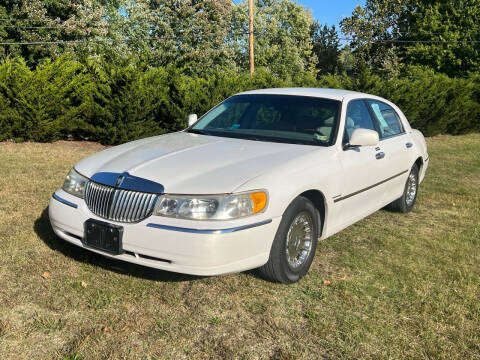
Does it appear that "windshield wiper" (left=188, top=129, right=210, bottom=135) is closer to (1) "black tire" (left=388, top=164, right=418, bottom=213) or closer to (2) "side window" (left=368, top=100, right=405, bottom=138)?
(2) "side window" (left=368, top=100, right=405, bottom=138)

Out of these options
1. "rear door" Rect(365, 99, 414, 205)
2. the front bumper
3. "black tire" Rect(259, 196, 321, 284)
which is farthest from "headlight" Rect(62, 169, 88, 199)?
"rear door" Rect(365, 99, 414, 205)

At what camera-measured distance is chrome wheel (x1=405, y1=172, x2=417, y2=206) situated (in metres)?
6.34

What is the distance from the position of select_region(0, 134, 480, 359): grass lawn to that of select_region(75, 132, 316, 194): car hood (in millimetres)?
888

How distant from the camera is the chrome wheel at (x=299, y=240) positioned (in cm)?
390

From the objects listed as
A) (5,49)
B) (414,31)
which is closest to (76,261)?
(5,49)

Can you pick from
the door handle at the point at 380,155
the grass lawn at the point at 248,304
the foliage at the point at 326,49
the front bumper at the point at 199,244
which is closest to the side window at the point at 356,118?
the door handle at the point at 380,155

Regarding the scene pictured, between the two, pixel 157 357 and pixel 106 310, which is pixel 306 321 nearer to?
pixel 157 357

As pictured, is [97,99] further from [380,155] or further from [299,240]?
[299,240]

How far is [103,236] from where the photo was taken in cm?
359

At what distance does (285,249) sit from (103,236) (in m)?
1.39

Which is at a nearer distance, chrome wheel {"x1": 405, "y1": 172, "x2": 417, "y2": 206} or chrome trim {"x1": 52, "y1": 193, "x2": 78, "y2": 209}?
chrome trim {"x1": 52, "y1": 193, "x2": 78, "y2": 209}

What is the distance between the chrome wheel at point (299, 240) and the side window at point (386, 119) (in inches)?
74.3

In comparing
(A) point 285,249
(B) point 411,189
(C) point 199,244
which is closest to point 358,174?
(A) point 285,249

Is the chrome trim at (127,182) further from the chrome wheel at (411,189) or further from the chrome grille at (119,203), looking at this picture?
the chrome wheel at (411,189)
